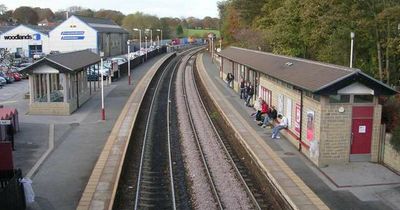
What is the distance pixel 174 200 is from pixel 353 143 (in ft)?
22.5

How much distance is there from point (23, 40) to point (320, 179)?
232 ft

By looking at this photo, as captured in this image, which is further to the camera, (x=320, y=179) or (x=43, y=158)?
(x=43, y=158)

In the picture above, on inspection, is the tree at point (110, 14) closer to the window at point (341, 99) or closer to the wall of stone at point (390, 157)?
the window at point (341, 99)

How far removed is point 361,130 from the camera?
16.9 m

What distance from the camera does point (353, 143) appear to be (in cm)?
1691

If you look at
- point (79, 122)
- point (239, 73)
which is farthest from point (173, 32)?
point (79, 122)

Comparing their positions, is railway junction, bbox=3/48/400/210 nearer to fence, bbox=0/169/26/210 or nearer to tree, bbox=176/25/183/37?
fence, bbox=0/169/26/210

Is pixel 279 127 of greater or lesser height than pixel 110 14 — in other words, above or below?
below

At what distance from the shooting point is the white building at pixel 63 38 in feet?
240

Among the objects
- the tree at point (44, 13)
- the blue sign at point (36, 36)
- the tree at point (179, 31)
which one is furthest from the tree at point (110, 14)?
the blue sign at point (36, 36)

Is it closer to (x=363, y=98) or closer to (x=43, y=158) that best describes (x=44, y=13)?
(x=43, y=158)

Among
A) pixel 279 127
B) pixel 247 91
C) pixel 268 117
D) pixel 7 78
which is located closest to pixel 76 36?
pixel 7 78

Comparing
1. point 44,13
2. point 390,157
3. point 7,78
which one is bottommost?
point 390,157

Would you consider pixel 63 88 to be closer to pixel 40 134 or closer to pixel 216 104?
pixel 40 134
